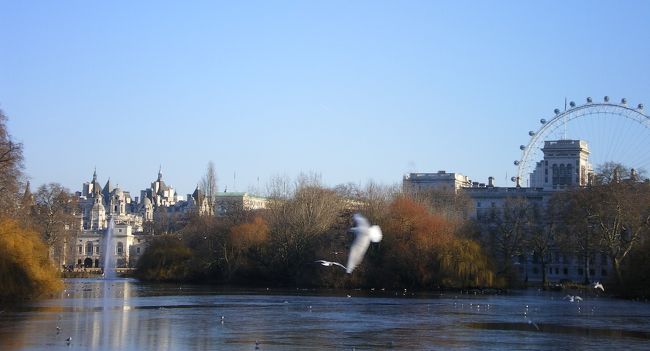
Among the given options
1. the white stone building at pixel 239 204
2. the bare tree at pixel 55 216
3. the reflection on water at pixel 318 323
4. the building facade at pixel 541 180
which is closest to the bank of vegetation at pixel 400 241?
the white stone building at pixel 239 204

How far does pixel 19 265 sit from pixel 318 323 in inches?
862

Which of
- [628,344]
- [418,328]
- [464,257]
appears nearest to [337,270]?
[464,257]

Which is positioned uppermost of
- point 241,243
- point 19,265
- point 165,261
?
point 241,243

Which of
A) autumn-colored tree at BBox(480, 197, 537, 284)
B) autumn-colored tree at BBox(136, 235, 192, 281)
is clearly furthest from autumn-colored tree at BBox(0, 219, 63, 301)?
autumn-colored tree at BBox(480, 197, 537, 284)

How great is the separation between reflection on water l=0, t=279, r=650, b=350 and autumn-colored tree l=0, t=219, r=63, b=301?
173 centimetres

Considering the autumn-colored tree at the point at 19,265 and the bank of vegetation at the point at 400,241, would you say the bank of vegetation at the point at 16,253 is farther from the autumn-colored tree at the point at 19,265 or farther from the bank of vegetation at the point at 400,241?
the bank of vegetation at the point at 400,241

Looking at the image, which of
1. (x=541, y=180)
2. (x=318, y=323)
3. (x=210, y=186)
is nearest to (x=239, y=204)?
(x=210, y=186)

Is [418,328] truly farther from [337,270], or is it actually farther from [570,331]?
[337,270]

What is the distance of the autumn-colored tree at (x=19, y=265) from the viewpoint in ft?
195

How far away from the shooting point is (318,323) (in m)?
48.5

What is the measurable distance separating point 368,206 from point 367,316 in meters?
41.3

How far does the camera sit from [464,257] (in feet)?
285

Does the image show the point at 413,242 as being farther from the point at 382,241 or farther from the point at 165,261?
the point at 165,261

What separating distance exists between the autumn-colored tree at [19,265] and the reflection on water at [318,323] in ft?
5.69
